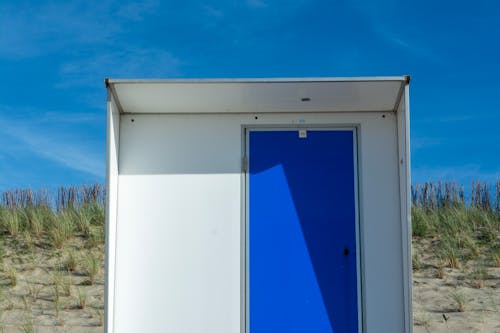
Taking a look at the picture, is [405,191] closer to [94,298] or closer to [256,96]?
[256,96]

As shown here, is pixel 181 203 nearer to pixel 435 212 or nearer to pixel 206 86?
pixel 206 86

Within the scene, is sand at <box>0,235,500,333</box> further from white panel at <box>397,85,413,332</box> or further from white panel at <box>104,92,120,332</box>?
white panel at <box>104,92,120,332</box>

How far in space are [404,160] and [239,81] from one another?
1545 mm

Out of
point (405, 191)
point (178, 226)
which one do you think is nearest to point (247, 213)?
point (178, 226)

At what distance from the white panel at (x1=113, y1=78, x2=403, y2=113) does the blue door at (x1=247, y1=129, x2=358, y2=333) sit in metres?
0.28

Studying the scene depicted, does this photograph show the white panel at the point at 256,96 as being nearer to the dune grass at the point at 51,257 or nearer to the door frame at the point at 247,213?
the door frame at the point at 247,213

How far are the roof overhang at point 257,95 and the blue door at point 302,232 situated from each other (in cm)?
30

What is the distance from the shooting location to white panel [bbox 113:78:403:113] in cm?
518

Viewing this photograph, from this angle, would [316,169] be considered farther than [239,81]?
Yes

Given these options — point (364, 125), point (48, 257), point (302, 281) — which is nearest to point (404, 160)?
point (364, 125)

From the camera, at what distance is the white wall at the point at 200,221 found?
219 inches

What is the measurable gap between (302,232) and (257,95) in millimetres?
1267

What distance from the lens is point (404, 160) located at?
17.8 ft

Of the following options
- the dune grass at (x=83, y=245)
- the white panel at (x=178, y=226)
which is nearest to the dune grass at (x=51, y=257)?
the dune grass at (x=83, y=245)
